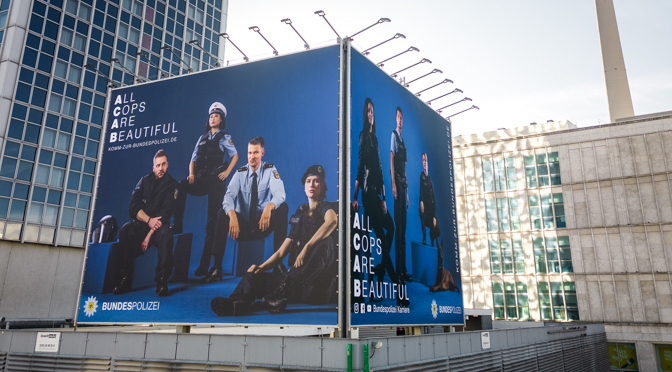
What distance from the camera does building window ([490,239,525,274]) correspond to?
165ft

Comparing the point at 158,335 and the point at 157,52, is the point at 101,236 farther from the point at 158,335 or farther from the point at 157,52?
the point at 157,52

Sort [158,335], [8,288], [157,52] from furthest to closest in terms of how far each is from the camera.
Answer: [157,52]
[8,288]
[158,335]

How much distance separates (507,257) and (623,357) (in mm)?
12921

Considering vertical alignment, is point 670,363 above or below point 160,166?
below

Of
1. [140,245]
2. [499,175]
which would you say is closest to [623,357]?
[499,175]

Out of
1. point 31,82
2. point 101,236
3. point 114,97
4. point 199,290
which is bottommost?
point 199,290

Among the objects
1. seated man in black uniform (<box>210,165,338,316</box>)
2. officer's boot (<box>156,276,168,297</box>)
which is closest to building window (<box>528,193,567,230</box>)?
seated man in black uniform (<box>210,165,338,316</box>)

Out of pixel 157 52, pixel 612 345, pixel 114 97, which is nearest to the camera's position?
pixel 114 97

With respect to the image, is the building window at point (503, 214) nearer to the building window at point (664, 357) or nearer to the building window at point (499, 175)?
the building window at point (499, 175)

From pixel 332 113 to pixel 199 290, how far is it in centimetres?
874

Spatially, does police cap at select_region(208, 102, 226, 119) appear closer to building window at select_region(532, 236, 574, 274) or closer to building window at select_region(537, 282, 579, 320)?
building window at select_region(532, 236, 574, 274)

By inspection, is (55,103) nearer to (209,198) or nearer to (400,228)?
(209,198)

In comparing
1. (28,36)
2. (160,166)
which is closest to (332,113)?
(160,166)

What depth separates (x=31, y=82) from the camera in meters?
40.3
